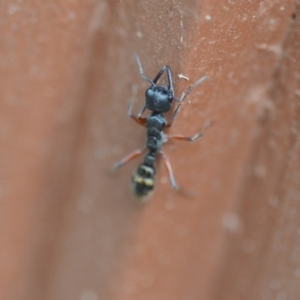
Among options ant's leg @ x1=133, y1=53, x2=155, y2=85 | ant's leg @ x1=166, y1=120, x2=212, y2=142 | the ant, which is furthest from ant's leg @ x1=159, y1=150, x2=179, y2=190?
ant's leg @ x1=133, y1=53, x2=155, y2=85

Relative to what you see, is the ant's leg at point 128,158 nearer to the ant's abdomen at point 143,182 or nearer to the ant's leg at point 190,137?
the ant's abdomen at point 143,182

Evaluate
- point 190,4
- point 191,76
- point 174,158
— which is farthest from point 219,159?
point 190,4

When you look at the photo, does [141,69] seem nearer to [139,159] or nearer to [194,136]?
[194,136]

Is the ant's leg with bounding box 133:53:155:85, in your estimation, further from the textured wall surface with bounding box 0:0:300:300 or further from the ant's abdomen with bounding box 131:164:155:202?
the ant's abdomen with bounding box 131:164:155:202

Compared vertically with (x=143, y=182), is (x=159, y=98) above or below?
above

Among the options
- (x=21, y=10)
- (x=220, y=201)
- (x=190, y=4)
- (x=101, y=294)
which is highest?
(x=21, y=10)

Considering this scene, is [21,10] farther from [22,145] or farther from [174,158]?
[174,158]

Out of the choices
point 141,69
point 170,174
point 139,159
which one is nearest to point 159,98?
point 141,69
